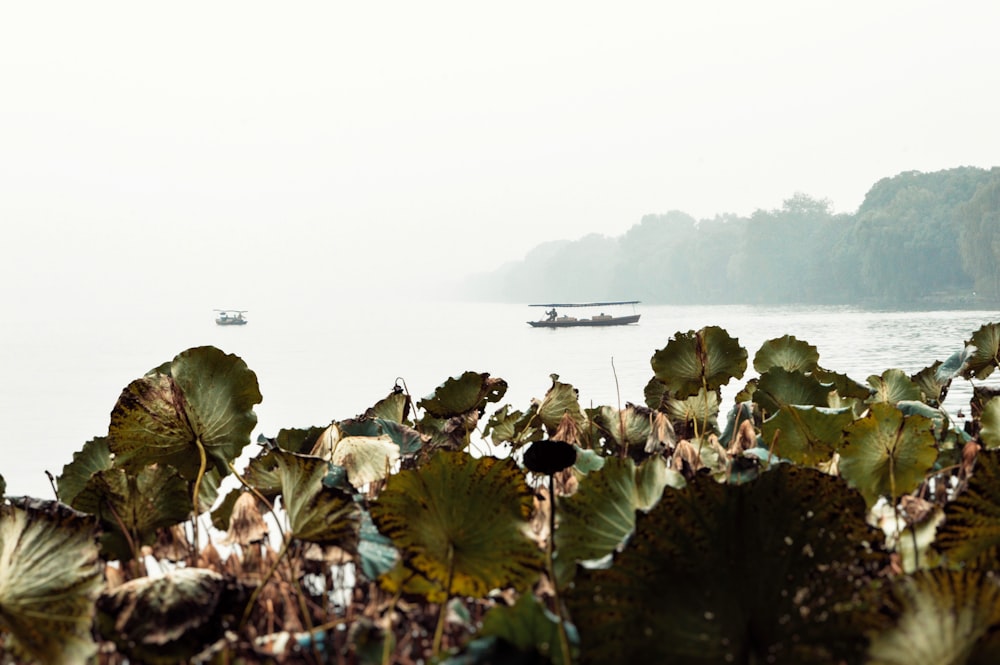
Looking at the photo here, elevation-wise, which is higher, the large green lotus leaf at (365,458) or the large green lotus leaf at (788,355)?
the large green lotus leaf at (788,355)

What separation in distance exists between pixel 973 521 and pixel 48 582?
0.46 metres

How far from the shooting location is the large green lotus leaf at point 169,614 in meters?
0.37

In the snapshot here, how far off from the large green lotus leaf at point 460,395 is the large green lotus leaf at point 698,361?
201mm

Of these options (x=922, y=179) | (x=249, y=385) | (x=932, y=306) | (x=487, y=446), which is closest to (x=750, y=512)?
(x=249, y=385)

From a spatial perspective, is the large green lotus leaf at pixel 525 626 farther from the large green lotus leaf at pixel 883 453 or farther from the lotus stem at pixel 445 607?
the large green lotus leaf at pixel 883 453

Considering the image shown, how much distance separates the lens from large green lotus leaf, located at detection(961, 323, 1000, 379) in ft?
3.99

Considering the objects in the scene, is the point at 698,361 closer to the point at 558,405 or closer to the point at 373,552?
the point at 558,405

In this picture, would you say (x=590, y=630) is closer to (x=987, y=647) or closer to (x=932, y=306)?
(x=987, y=647)

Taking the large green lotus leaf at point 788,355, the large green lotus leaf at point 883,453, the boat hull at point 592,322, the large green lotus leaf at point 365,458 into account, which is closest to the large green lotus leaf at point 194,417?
the large green lotus leaf at point 365,458

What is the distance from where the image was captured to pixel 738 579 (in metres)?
0.34

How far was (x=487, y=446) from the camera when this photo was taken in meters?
0.96

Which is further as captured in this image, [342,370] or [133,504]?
[342,370]

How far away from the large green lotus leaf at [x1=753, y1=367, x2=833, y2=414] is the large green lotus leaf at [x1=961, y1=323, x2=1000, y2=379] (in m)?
0.39

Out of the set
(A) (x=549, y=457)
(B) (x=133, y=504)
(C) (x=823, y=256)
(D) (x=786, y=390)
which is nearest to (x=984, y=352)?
(D) (x=786, y=390)
